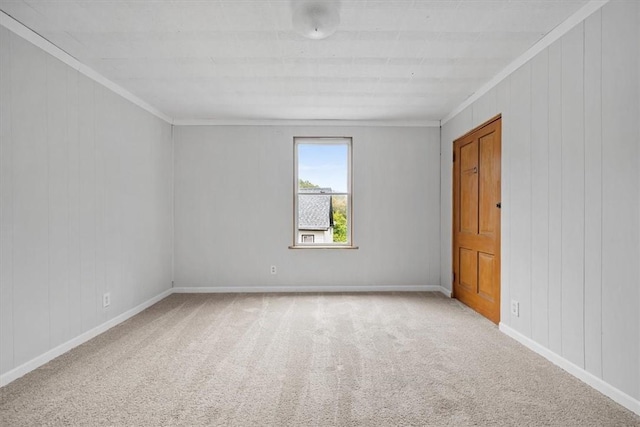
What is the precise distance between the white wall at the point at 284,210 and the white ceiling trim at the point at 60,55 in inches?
47.5

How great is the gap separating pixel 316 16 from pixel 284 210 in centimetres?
306

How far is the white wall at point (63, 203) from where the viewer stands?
7.81ft

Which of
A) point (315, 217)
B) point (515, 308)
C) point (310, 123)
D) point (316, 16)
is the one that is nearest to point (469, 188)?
point (515, 308)

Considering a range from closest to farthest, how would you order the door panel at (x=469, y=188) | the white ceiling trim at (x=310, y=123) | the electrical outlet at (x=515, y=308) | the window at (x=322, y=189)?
1. the electrical outlet at (x=515, y=308)
2. the door panel at (x=469, y=188)
3. the white ceiling trim at (x=310, y=123)
4. the window at (x=322, y=189)

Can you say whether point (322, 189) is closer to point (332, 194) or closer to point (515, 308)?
point (332, 194)

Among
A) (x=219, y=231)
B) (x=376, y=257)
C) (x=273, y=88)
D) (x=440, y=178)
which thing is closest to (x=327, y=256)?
(x=376, y=257)

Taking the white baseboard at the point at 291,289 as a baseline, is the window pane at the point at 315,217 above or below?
above

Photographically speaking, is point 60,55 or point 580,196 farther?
point 60,55

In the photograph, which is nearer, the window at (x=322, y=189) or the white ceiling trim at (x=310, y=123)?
the white ceiling trim at (x=310, y=123)

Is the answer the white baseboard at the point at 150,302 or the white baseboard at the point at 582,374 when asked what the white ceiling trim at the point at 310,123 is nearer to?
the white baseboard at the point at 150,302

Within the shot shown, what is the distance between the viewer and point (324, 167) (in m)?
5.18

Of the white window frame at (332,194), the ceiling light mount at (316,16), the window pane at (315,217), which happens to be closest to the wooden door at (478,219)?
the white window frame at (332,194)

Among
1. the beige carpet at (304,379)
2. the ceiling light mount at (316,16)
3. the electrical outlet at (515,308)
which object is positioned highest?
the ceiling light mount at (316,16)

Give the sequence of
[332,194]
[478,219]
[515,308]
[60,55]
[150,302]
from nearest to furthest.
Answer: [60,55] < [515,308] < [478,219] < [150,302] < [332,194]
